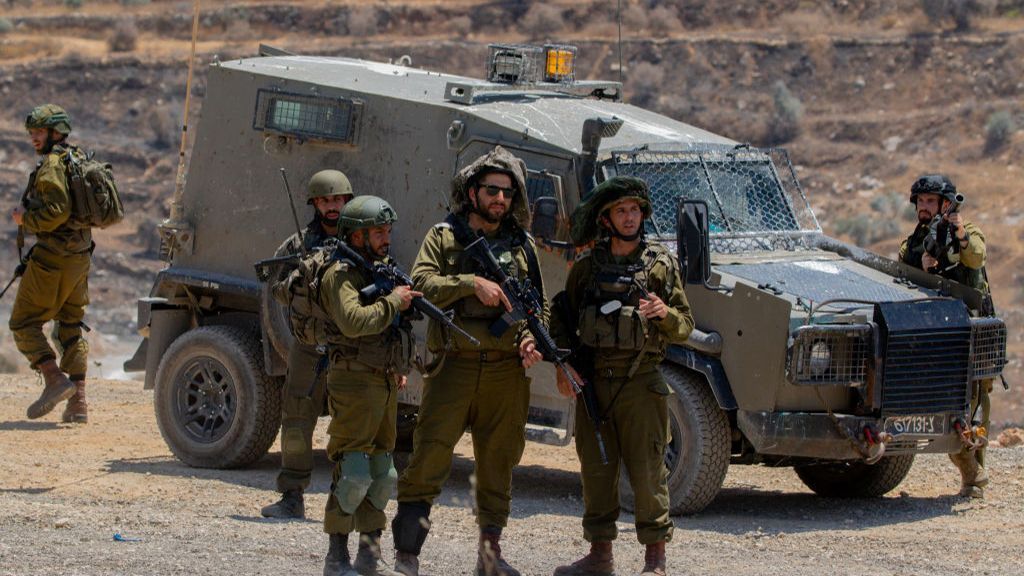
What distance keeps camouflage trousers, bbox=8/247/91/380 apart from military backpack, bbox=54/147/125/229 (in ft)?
1.45

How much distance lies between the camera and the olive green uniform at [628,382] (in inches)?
300

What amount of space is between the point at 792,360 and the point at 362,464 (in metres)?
2.74

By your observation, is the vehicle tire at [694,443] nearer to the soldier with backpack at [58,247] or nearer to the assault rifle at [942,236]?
the assault rifle at [942,236]

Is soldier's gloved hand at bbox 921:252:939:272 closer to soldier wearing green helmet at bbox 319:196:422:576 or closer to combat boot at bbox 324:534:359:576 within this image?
soldier wearing green helmet at bbox 319:196:422:576

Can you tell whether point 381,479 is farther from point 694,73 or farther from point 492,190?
point 694,73

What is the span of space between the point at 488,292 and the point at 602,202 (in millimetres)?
782

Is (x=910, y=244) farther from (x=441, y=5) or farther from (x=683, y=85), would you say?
(x=441, y=5)

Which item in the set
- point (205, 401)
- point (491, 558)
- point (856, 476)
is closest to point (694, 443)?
point (856, 476)

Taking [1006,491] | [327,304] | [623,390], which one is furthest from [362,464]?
[1006,491]

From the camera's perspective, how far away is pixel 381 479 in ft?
25.1

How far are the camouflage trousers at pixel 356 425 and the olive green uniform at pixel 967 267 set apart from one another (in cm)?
376

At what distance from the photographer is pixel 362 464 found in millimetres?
7535

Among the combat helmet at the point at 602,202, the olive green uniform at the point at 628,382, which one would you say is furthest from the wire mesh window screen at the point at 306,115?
the olive green uniform at the point at 628,382

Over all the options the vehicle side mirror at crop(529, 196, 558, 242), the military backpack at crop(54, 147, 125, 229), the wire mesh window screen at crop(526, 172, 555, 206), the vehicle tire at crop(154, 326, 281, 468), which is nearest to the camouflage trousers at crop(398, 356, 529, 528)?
the vehicle side mirror at crop(529, 196, 558, 242)
